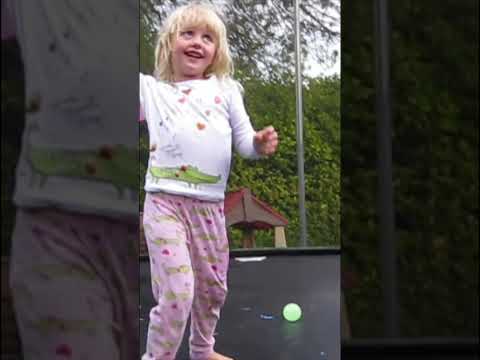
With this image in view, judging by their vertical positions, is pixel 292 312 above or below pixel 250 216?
below

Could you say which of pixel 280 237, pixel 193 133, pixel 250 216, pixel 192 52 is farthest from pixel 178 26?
pixel 280 237

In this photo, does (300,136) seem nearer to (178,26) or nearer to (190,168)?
(190,168)

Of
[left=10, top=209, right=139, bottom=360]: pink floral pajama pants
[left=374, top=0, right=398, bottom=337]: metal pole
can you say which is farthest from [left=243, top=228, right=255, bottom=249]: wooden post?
[left=374, top=0, right=398, bottom=337]: metal pole

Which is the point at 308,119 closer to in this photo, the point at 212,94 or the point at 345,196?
the point at 212,94

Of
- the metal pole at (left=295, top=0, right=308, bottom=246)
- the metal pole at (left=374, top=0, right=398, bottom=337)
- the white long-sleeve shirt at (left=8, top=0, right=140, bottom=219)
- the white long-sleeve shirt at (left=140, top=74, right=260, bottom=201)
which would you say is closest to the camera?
the white long-sleeve shirt at (left=140, top=74, right=260, bottom=201)

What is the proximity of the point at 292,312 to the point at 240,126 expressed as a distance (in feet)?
2.07

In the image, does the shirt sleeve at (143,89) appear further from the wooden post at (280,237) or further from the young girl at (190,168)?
the wooden post at (280,237)

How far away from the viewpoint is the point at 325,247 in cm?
261

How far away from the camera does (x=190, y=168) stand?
2.49m

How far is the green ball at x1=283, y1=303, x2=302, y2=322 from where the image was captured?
102 inches

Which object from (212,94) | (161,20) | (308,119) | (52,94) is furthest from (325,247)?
(52,94)

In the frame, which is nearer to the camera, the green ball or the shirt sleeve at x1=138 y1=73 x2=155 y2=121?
the shirt sleeve at x1=138 y1=73 x2=155 y2=121

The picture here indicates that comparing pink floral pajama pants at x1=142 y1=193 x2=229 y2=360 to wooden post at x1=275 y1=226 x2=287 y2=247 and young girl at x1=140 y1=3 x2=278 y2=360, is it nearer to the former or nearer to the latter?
young girl at x1=140 y1=3 x2=278 y2=360

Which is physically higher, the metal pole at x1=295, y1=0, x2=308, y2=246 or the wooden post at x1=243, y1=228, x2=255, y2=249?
the metal pole at x1=295, y1=0, x2=308, y2=246
